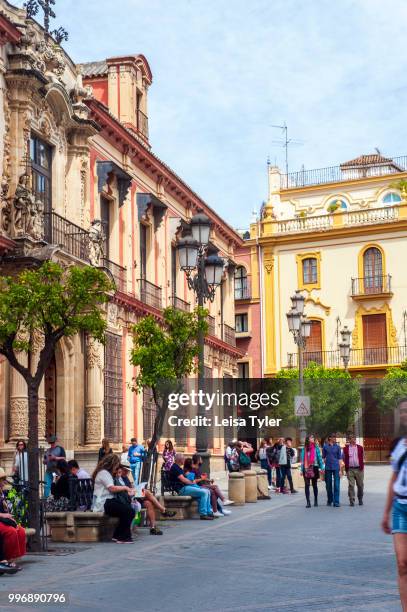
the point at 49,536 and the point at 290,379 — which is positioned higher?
the point at 290,379

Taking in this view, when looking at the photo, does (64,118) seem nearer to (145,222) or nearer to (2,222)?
(2,222)

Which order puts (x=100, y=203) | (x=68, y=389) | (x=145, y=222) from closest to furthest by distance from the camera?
(x=68, y=389) < (x=100, y=203) < (x=145, y=222)

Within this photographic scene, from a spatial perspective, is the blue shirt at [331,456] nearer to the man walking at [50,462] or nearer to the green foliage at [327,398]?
the man walking at [50,462]

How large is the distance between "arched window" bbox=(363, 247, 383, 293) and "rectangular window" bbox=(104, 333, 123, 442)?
24.4m

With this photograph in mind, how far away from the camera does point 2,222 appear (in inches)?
837

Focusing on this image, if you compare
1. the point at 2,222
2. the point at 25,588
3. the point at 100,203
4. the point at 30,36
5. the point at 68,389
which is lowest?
Result: the point at 25,588

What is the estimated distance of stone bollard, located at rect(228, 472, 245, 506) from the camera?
2108cm

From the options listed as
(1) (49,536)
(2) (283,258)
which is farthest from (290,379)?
(1) (49,536)

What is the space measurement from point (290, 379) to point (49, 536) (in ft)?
110

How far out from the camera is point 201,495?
1752 cm

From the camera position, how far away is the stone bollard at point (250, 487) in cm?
2216

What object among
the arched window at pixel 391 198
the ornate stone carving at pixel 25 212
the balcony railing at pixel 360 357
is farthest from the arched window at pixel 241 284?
the ornate stone carving at pixel 25 212

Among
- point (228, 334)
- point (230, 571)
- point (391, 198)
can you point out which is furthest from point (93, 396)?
point (391, 198)

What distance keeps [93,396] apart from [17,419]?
4.53 metres
